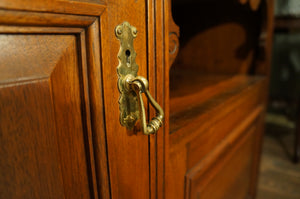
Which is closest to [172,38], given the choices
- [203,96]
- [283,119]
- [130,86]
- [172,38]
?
[172,38]

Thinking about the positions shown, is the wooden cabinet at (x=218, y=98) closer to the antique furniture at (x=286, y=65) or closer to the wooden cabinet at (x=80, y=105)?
the wooden cabinet at (x=80, y=105)

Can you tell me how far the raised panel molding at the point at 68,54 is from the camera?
0.18m

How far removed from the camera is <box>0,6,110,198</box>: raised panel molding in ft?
0.60

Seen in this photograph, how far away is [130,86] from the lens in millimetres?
258

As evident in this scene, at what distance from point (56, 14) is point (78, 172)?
15 cm

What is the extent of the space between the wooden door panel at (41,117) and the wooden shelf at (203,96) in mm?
178

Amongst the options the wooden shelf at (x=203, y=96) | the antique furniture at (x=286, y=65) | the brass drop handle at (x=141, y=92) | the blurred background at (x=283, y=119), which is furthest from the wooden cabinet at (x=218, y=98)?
the antique furniture at (x=286, y=65)

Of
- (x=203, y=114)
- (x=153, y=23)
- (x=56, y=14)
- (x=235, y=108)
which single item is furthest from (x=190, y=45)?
(x=56, y=14)

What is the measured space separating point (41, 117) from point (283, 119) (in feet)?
7.62

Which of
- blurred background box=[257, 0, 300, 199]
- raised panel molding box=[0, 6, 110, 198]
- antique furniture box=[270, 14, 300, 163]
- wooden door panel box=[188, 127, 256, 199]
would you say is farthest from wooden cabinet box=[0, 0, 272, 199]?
antique furniture box=[270, 14, 300, 163]

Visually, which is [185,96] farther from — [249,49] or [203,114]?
[249,49]

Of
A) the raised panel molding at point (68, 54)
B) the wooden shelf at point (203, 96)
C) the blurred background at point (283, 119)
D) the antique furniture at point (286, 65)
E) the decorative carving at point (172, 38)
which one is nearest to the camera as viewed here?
the raised panel molding at point (68, 54)

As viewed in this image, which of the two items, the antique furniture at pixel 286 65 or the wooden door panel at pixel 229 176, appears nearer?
the wooden door panel at pixel 229 176

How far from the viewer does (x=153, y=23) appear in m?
0.28
